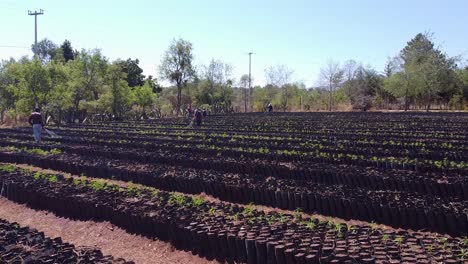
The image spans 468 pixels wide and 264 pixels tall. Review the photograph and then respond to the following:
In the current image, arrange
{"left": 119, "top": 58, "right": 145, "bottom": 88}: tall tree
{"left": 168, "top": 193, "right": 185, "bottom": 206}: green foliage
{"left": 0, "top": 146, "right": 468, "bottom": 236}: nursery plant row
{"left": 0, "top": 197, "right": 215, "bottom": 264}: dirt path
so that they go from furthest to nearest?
{"left": 119, "top": 58, "right": 145, "bottom": 88}: tall tree, {"left": 168, "top": 193, "right": 185, "bottom": 206}: green foliage, {"left": 0, "top": 146, "right": 468, "bottom": 236}: nursery plant row, {"left": 0, "top": 197, "right": 215, "bottom": 264}: dirt path

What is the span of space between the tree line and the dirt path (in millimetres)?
26360

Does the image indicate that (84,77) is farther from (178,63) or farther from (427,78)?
(427,78)

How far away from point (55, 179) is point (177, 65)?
43.5m

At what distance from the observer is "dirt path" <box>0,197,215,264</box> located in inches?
277

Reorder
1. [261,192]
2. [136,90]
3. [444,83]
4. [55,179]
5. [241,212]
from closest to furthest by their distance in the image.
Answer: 1. [241,212]
2. [261,192]
3. [55,179]
4. [136,90]
5. [444,83]

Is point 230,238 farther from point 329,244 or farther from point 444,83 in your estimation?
point 444,83

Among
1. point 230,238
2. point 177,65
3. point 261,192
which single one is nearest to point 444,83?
point 177,65

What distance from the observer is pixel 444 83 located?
52594 mm

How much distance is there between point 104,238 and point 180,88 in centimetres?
4679

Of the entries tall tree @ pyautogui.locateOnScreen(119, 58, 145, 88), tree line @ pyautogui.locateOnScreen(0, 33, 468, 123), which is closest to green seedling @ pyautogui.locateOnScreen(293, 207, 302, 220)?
tree line @ pyautogui.locateOnScreen(0, 33, 468, 123)

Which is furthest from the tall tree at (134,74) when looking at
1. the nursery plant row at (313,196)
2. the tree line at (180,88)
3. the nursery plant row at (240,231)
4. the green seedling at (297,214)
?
the green seedling at (297,214)

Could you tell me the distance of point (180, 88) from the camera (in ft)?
177

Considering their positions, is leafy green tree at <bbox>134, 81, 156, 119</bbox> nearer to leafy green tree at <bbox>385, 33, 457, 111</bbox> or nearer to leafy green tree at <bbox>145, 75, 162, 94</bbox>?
leafy green tree at <bbox>145, 75, 162, 94</bbox>

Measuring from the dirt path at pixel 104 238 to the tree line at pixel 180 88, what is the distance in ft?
86.5
